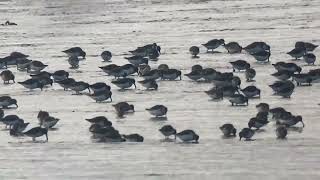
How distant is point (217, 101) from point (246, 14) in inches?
565

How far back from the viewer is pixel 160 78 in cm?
2981

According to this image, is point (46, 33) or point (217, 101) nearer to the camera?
point (217, 101)

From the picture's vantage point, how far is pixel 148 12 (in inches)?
1681

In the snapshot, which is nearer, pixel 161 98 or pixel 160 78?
pixel 161 98

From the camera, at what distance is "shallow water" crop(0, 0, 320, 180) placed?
70.2 ft

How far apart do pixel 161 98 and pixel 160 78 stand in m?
2.17

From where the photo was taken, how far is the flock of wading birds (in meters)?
23.5

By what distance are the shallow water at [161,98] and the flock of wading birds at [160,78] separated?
0.25m

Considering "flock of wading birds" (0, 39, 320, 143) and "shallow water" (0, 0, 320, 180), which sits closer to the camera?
"shallow water" (0, 0, 320, 180)

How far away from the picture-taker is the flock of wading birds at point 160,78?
23453 millimetres

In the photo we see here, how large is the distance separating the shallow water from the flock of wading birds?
251 millimetres

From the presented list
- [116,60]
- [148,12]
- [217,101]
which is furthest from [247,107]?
[148,12]

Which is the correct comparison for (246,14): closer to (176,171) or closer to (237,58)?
(237,58)

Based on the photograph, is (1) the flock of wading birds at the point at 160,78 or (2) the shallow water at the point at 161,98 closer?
(2) the shallow water at the point at 161,98
